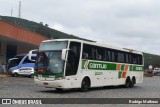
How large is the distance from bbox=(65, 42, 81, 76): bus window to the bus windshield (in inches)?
18.5

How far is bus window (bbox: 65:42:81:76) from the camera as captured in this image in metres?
20.6

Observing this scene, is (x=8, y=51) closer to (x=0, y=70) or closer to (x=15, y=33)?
(x=0, y=70)

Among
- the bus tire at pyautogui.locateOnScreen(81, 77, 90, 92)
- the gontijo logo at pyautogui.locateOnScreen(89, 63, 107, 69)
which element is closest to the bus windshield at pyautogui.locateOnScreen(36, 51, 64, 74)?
the bus tire at pyautogui.locateOnScreen(81, 77, 90, 92)

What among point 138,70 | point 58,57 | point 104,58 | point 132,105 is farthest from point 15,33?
point 132,105

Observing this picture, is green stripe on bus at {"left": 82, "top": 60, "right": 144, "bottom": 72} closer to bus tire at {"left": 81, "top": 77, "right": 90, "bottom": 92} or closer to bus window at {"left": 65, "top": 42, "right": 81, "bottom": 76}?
bus tire at {"left": 81, "top": 77, "right": 90, "bottom": 92}

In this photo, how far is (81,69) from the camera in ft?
71.2

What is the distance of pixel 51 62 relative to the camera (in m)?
20.3

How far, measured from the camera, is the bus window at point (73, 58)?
20559mm

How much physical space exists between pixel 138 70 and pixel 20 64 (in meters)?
15.1

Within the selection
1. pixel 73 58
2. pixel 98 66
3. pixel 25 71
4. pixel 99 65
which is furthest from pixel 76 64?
pixel 25 71

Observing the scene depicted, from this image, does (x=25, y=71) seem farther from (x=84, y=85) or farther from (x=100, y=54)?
(x=84, y=85)

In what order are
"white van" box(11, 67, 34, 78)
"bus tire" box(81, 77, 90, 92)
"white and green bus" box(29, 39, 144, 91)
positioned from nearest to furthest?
"white and green bus" box(29, 39, 144, 91), "bus tire" box(81, 77, 90, 92), "white van" box(11, 67, 34, 78)

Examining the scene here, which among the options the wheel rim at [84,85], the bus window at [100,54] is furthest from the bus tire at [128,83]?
the wheel rim at [84,85]

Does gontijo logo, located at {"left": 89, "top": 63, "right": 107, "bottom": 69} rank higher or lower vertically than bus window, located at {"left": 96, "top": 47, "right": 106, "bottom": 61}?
lower
